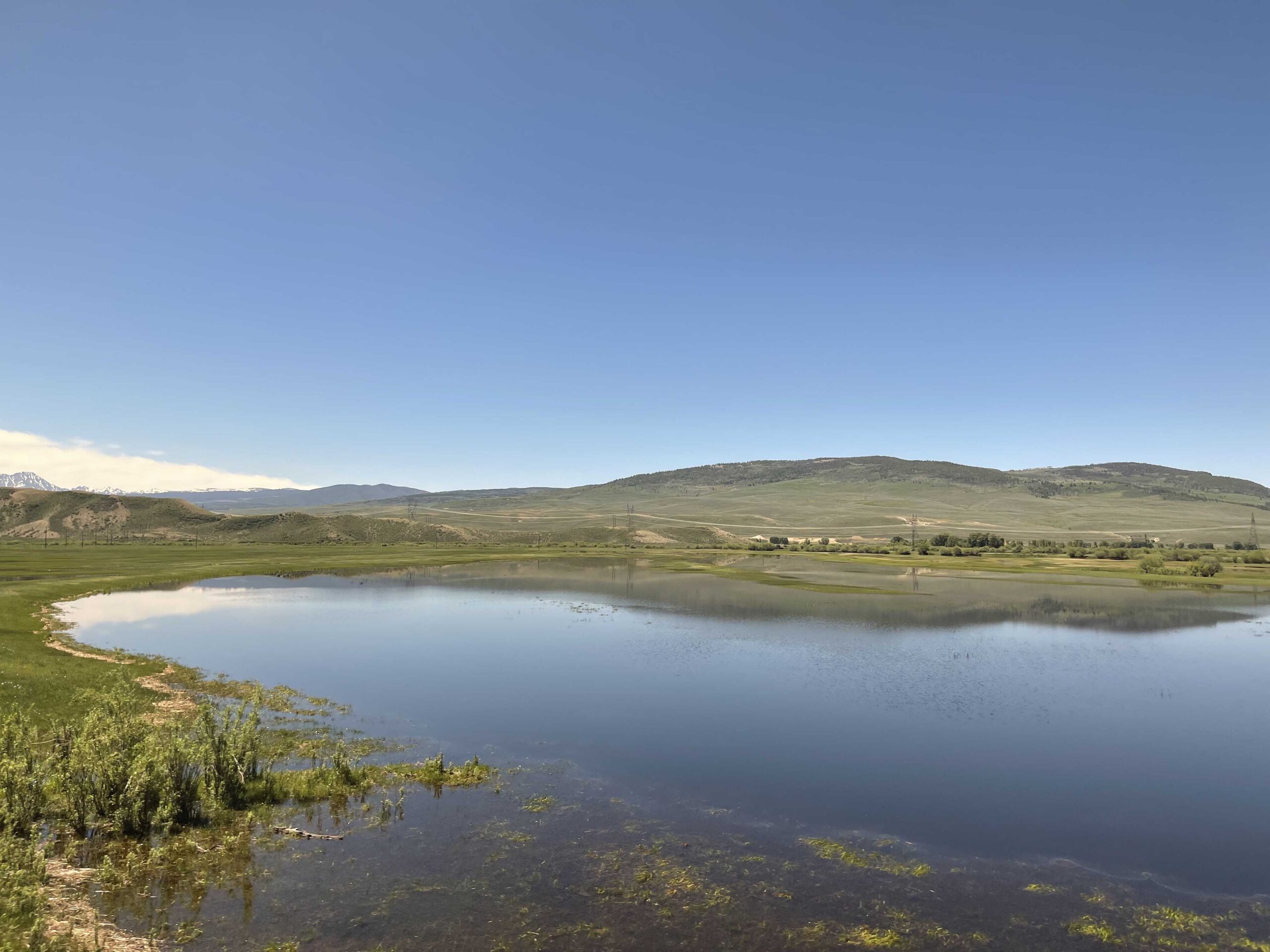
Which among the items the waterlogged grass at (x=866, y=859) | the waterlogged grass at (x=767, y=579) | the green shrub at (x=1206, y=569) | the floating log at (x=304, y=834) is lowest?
the waterlogged grass at (x=866, y=859)

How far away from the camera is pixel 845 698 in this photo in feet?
93.8

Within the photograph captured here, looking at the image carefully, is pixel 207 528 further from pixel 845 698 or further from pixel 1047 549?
pixel 1047 549

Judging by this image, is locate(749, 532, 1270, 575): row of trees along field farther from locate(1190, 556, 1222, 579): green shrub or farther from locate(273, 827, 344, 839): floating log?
locate(273, 827, 344, 839): floating log

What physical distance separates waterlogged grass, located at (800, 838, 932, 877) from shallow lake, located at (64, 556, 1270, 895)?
1151mm

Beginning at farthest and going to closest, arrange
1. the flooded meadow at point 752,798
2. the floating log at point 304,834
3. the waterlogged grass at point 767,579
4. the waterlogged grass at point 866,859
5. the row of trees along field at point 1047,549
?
1. the row of trees along field at point 1047,549
2. the waterlogged grass at point 767,579
3. the floating log at point 304,834
4. the waterlogged grass at point 866,859
5. the flooded meadow at point 752,798

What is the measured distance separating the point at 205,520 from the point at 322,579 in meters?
107

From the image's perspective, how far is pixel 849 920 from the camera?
12602mm

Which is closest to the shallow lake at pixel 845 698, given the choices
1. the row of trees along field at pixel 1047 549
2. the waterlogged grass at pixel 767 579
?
the waterlogged grass at pixel 767 579

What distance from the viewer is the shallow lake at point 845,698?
1766 centimetres

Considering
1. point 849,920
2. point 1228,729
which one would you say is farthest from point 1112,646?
point 849,920

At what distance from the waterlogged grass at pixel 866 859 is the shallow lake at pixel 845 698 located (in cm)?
115

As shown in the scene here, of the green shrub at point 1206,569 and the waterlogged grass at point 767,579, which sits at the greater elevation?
the green shrub at point 1206,569

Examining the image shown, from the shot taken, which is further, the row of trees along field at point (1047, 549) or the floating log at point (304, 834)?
the row of trees along field at point (1047, 549)

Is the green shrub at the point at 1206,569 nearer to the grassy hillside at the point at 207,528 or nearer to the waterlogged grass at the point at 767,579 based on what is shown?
the waterlogged grass at the point at 767,579
